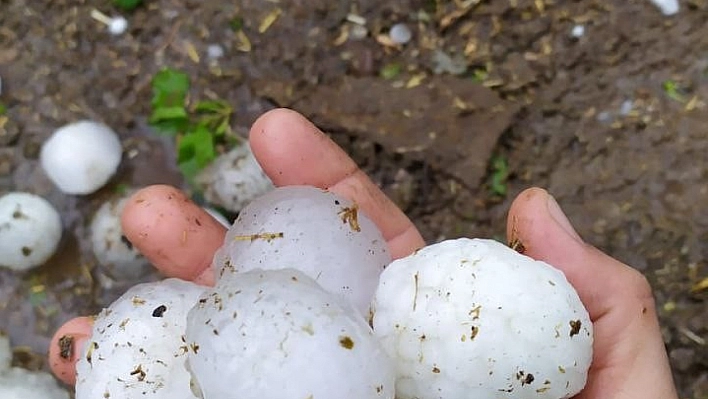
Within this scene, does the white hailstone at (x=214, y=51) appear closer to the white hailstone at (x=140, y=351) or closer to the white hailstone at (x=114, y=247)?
the white hailstone at (x=114, y=247)

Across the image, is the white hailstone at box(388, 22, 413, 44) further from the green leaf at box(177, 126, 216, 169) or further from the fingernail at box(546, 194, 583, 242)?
the fingernail at box(546, 194, 583, 242)

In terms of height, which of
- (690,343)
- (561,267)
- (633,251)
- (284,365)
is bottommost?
(690,343)

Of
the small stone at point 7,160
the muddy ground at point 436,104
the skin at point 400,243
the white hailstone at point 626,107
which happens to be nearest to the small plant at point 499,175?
the muddy ground at point 436,104

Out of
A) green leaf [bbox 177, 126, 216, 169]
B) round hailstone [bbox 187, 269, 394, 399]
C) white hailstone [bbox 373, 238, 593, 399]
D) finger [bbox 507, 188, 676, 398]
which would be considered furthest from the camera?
green leaf [bbox 177, 126, 216, 169]

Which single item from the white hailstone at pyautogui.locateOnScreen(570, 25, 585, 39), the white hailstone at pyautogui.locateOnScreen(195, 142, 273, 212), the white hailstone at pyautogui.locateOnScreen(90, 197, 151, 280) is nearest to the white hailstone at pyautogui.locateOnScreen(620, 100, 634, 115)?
the white hailstone at pyautogui.locateOnScreen(570, 25, 585, 39)

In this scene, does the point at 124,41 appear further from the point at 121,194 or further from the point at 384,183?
the point at 384,183

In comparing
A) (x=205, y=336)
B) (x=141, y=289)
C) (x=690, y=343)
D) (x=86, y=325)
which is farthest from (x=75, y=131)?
(x=690, y=343)
